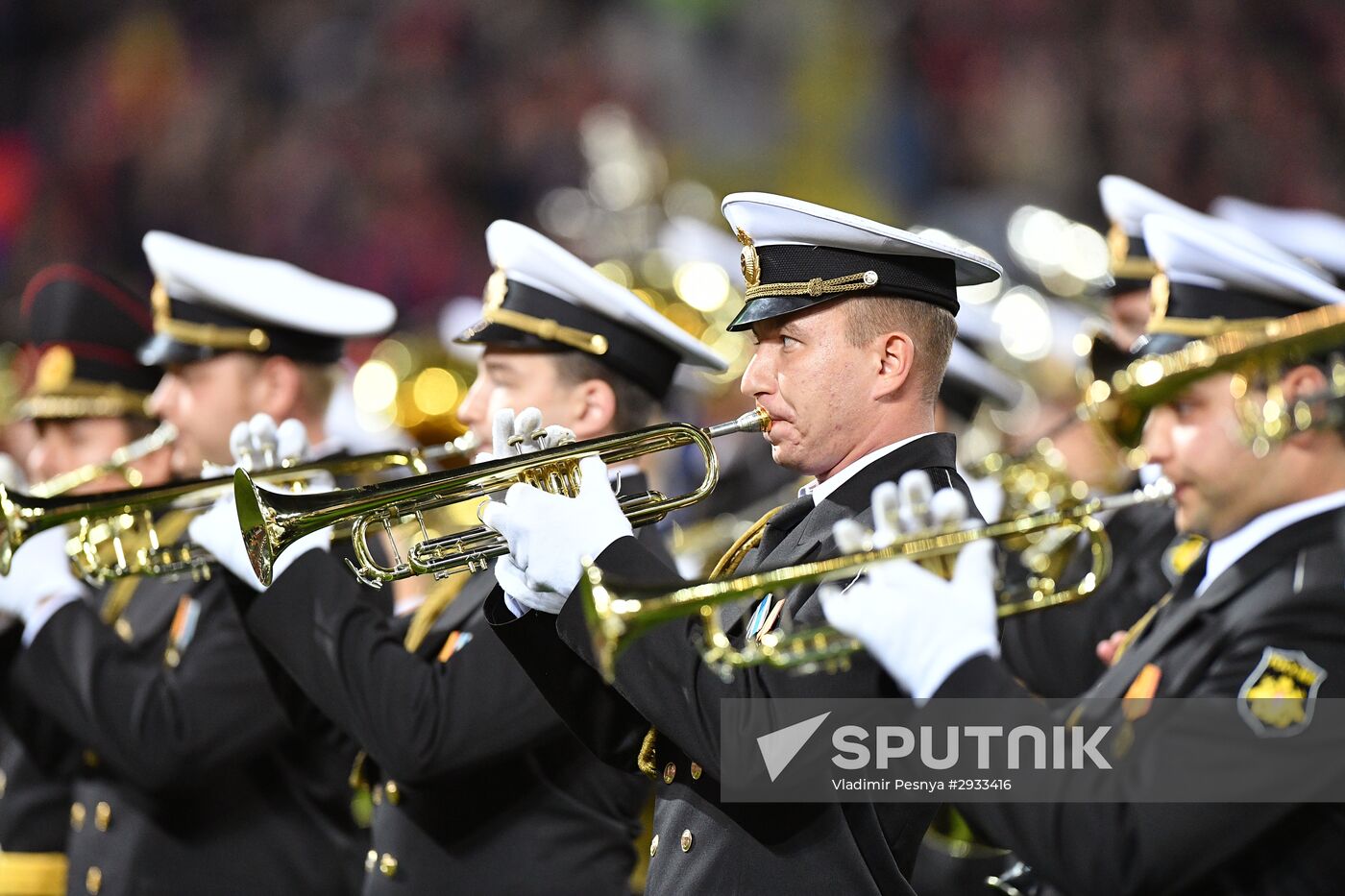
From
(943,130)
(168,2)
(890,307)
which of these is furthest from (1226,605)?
(168,2)

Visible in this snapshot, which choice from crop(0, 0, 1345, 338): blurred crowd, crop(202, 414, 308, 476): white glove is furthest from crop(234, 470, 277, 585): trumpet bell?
crop(0, 0, 1345, 338): blurred crowd

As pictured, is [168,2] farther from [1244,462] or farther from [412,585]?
[1244,462]

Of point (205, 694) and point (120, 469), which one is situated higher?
point (120, 469)

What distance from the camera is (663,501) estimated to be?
3418 mm

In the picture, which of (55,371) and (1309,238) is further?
(55,371)

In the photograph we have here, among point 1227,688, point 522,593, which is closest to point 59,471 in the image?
point 522,593

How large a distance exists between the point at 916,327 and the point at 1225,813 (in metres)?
1.08

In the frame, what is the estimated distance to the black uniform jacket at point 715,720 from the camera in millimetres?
2842

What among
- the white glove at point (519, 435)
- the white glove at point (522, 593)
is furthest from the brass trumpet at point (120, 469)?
the white glove at point (522, 593)

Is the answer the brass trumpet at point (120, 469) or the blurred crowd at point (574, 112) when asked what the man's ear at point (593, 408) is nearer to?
the brass trumpet at point (120, 469)

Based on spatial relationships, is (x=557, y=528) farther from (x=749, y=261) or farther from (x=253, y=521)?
(x=253, y=521)

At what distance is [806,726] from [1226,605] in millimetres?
871

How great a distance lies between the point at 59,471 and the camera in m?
5.46

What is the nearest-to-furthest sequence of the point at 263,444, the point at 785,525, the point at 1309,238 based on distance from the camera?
1. the point at 785,525
2. the point at 263,444
3. the point at 1309,238
